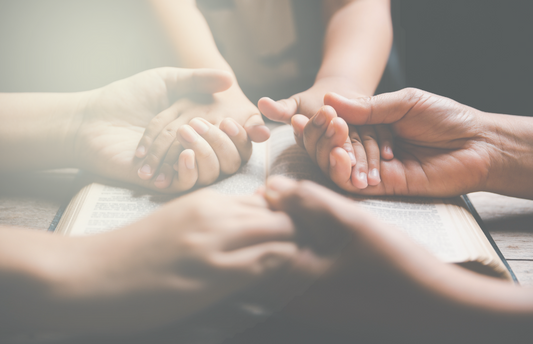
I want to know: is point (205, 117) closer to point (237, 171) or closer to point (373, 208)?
point (237, 171)

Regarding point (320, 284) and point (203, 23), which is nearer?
point (320, 284)

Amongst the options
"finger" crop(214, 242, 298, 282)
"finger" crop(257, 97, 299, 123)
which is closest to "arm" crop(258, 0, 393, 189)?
"finger" crop(257, 97, 299, 123)

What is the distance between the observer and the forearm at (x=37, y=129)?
15.7 inches

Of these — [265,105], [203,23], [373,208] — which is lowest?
[373,208]

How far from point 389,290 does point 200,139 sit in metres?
0.27

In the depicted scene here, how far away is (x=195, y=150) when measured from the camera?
356mm

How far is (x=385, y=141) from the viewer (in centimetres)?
42

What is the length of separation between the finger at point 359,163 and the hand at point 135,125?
5.6 inches

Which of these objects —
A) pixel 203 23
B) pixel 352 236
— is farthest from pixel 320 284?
pixel 203 23

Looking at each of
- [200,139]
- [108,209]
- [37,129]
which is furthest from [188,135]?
[37,129]

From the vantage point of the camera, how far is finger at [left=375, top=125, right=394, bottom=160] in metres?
0.40

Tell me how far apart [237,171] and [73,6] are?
1.16ft

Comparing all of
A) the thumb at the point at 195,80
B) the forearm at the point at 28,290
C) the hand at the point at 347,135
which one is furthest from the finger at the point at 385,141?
the forearm at the point at 28,290

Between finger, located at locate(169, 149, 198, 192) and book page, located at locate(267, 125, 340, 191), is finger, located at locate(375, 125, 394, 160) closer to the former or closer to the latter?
book page, located at locate(267, 125, 340, 191)
